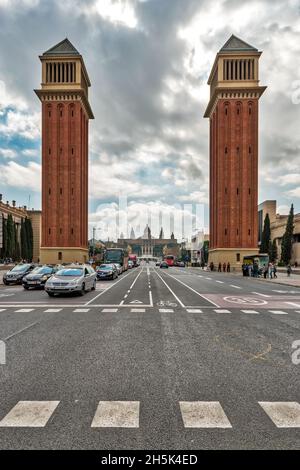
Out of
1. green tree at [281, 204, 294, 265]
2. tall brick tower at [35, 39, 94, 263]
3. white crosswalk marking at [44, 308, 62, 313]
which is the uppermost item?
tall brick tower at [35, 39, 94, 263]

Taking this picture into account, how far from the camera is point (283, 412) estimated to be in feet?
13.4

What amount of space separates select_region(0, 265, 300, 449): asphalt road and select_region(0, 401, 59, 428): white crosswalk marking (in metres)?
0.01

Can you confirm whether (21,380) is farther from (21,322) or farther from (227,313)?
(227,313)

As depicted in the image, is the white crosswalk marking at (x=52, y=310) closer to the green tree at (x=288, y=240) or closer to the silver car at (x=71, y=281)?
the silver car at (x=71, y=281)

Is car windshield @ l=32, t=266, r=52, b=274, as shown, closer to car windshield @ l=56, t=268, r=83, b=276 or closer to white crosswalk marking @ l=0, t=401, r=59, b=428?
car windshield @ l=56, t=268, r=83, b=276

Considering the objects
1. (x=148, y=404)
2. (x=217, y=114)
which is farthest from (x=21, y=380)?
(x=217, y=114)

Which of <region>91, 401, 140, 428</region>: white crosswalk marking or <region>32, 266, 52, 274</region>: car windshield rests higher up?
<region>32, 266, 52, 274</region>: car windshield

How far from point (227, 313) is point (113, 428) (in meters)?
8.47

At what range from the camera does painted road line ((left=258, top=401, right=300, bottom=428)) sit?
3.80 meters

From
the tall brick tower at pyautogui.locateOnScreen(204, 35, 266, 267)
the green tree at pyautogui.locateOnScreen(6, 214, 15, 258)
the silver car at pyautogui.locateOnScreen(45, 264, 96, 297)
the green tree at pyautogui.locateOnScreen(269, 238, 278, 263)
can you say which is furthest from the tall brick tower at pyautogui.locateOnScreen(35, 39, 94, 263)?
the silver car at pyautogui.locateOnScreen(45, 264, 96, 297)

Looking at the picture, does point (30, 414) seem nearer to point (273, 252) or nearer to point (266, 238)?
point (273, 252)

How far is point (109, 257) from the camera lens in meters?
47.0

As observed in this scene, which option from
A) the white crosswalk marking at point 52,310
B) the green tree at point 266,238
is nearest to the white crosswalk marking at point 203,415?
the white crosswalk marking at point 52,310

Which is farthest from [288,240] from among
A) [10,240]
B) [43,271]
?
[10,240]
